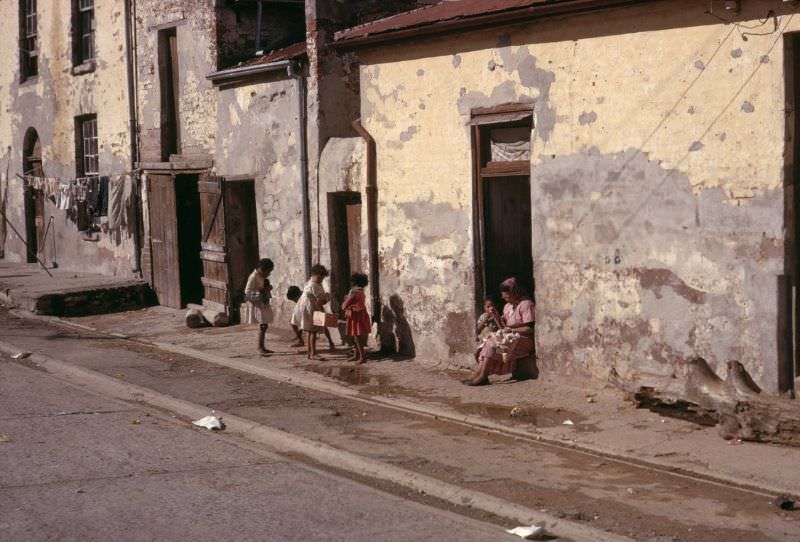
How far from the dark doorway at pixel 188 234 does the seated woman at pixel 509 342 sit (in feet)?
28.1

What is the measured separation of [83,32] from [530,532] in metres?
18.5

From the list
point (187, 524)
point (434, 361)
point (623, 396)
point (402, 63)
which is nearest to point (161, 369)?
point (434, 361)

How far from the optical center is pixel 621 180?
1110 centimetres

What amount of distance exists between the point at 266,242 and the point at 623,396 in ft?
24.5

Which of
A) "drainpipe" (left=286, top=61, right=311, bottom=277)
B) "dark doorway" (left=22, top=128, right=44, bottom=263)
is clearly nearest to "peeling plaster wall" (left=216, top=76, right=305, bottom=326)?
"drainpipe" (left=286, top=61, right=311, bottom=277)

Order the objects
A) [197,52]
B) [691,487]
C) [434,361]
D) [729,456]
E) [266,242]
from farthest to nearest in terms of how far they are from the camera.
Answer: [197,52]
[266,242]
[434,361]
[729,456]
[691,487]

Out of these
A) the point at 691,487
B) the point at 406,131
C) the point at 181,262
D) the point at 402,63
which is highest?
the point at 402,63

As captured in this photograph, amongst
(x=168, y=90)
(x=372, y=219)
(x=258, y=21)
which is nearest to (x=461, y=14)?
(x=372, y=219)

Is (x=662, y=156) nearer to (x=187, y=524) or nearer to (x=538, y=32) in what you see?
(x=538, y=32)

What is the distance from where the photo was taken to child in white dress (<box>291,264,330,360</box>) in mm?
14297

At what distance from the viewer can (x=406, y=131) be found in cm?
1362

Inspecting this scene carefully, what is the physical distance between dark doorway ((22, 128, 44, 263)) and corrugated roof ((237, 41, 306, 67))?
8.91 m

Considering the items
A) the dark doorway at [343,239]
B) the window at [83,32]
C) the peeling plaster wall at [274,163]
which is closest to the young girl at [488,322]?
the dark doorway at [343,239]

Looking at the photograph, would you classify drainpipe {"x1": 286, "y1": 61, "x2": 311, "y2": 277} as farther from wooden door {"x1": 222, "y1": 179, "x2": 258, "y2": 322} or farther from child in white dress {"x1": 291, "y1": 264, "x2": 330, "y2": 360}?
wooden door {"x1": 222, "y1": 179, "x2": 258, "y2": 322}
